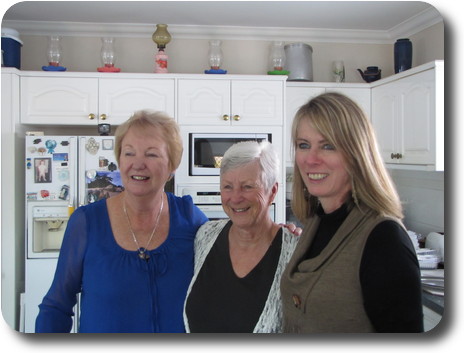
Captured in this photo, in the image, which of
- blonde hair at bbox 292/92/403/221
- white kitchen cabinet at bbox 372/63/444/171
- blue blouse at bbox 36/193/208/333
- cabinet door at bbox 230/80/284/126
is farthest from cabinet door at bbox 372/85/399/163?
blue blouse at bbox 36/193/208/333

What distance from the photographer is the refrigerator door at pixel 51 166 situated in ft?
6.09

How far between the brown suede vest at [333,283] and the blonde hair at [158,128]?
1.23ft

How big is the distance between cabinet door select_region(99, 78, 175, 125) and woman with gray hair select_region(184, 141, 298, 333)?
2.93 ft

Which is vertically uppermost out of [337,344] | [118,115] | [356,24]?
[356,24]

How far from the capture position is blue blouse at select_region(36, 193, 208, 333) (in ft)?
3.29

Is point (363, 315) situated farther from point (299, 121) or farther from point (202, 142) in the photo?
point (202, 142)

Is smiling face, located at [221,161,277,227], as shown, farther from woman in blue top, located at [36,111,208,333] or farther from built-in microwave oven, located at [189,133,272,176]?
built-in microwave oven, located at [189,133,272,176]

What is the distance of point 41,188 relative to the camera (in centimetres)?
188

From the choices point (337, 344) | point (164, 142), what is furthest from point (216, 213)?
point (337, 344)

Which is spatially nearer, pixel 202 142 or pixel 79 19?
pixel 79 19

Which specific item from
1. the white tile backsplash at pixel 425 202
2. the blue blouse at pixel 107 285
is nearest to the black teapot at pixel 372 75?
the white tile backsplash at pixel 425 202

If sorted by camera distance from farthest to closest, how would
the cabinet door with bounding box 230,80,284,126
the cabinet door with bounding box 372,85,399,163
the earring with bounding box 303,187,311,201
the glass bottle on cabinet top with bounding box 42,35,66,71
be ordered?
the cabinet door with bounding box 230,80,284,126, the glass bottle on cabinet top with bounding box 42,35,66,71, the cabinet door with bounding box 372,85,399,163, the earring with bounding box 303,187,311,201

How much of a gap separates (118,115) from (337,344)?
4.22ft

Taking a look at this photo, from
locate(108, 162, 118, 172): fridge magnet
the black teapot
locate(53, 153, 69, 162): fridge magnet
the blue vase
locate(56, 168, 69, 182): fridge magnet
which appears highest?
the blue vase
